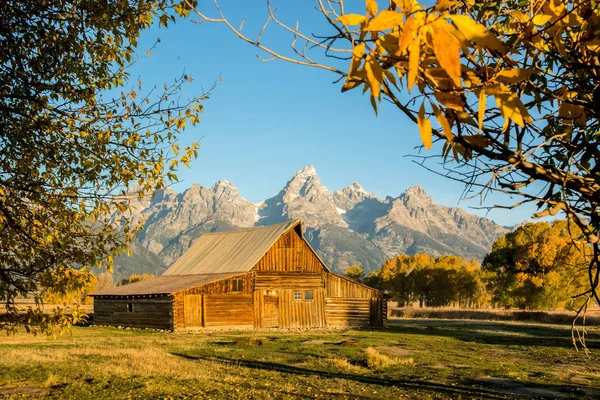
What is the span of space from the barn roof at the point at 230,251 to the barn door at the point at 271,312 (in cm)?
304

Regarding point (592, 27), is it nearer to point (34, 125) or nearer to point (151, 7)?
point (151, 7)

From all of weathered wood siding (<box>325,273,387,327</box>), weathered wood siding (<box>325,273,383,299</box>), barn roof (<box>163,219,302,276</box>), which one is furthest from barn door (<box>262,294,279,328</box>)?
weathered wood siding (<box>325,273,383,299</box>)

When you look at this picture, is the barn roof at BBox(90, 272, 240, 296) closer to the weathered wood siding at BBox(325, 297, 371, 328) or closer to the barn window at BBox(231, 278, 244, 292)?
the barn window at BBox(231, 278, 244, 292)

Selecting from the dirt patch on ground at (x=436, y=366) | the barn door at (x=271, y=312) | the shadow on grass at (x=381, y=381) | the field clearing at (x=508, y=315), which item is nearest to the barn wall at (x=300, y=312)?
the barn door at (x=271, y=312)

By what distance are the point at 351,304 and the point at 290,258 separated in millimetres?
6681

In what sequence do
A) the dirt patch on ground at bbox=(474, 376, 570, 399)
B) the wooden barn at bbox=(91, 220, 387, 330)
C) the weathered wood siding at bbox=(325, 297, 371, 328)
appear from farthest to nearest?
the weathered wood siding at bbox=(325, 297, 371, 328)
the wooden barn at bbox=(91, 220, 387, 330)
the dirt patch on ground at bbox=(474, 376, 570, 399)

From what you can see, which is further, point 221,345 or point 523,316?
point 523,316

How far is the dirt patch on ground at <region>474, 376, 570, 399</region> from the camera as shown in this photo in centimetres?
1480

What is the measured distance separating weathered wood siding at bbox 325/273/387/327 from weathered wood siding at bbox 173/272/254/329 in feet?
23.7

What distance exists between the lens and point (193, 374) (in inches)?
657

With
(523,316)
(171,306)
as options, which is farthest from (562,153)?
(523,316)

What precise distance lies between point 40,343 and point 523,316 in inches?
1891

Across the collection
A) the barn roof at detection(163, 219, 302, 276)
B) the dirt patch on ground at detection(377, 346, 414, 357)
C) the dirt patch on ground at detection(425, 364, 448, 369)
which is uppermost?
the barn roof at detection(163, 219, 302, 276)

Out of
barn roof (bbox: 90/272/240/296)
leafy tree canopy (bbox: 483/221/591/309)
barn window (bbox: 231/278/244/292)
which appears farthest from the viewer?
leafy tree canopy (bbox: 483/221/591/309)
